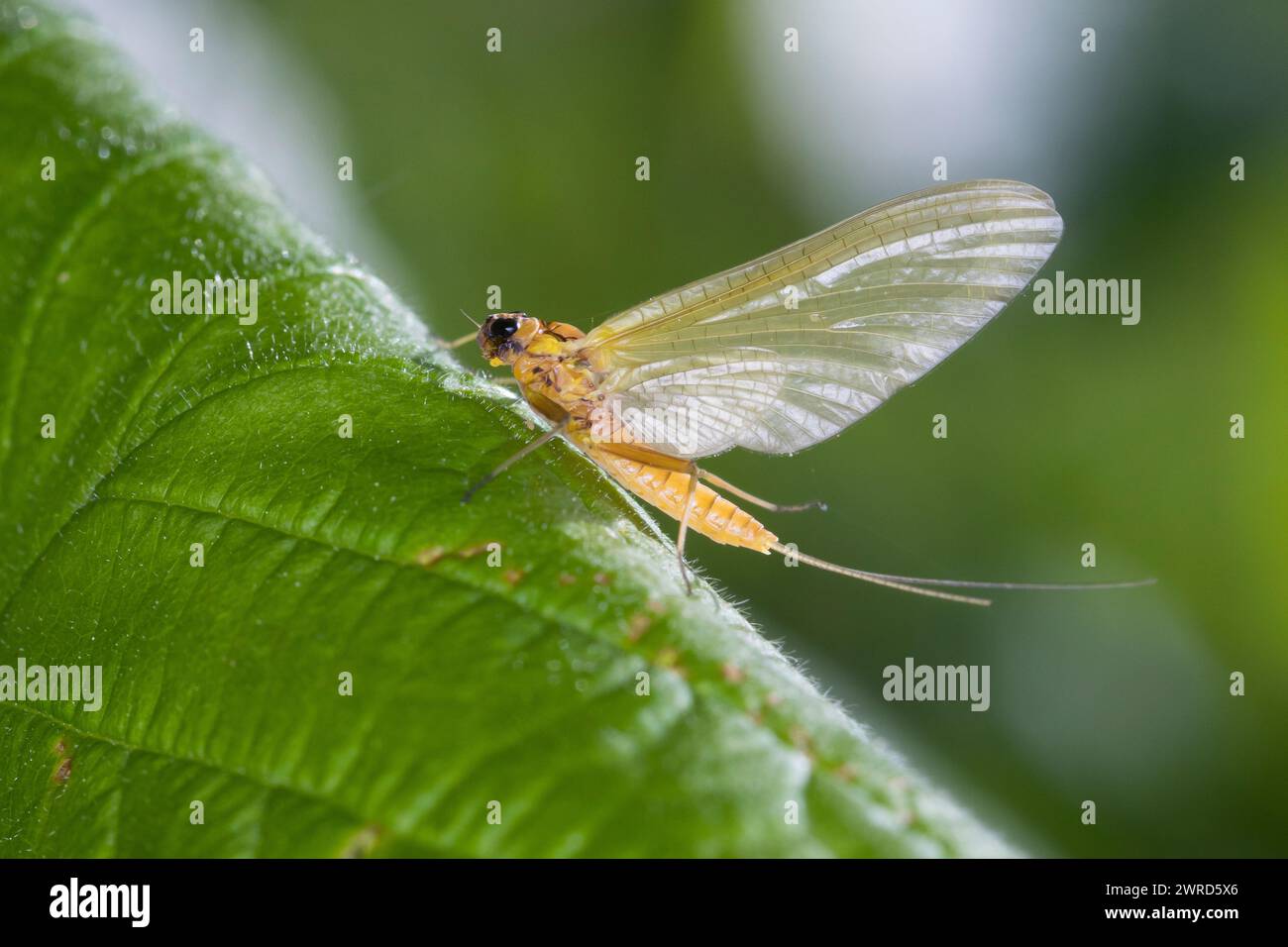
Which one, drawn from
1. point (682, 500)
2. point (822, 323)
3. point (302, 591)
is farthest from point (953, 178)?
point (302, 591)

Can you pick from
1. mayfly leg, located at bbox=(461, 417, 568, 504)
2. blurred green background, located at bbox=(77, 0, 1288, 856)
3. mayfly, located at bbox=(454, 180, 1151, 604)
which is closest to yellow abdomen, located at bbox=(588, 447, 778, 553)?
mayfly, located at bbox=(454, 180, 1151, 604)

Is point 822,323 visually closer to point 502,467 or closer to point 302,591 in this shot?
point 502,467

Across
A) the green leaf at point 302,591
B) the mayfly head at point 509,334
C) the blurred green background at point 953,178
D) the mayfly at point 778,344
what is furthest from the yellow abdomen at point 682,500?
the blurred green background at point 953,178

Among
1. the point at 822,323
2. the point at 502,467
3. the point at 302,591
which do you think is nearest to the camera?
the point at 302,591

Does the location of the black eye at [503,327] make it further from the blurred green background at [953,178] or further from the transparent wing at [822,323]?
the blurred green background at [953,178]

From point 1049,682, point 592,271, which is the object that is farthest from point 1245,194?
point 592,271

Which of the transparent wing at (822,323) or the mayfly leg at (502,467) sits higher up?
the transparent wing at (822,323)
